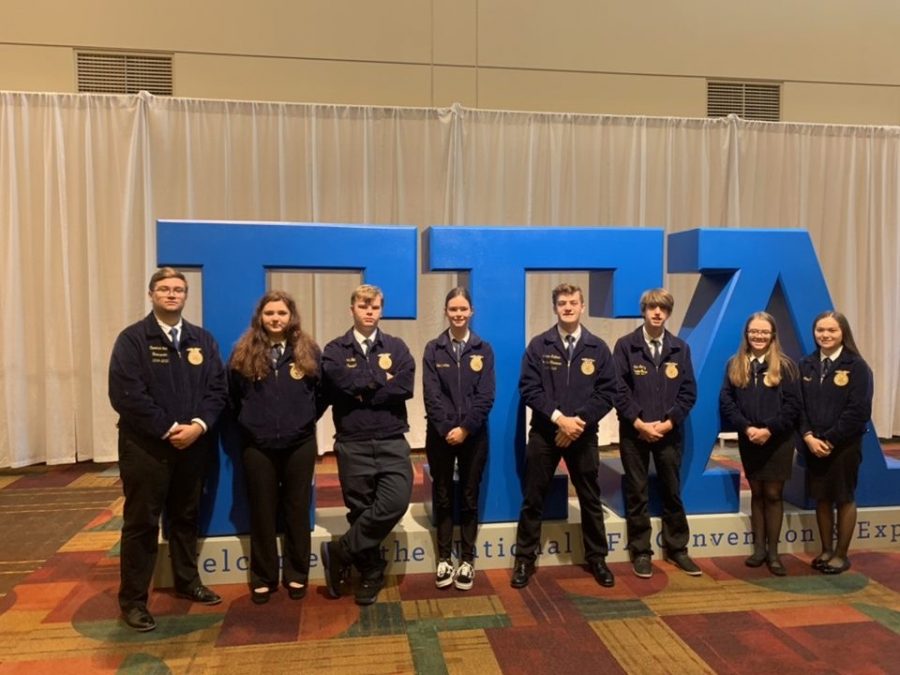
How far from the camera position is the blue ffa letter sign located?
3477mm

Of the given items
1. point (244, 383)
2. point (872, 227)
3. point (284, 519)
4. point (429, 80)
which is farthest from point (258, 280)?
point (872, 227)

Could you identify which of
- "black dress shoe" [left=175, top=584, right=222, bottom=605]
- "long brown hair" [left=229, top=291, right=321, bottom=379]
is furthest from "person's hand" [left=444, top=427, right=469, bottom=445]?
"black dress shoe" [left=175, top=584, right=222, bottom=605]

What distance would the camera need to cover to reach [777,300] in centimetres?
405

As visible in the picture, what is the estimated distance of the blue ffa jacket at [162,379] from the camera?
9.37 feet

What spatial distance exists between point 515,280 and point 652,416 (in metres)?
0.98

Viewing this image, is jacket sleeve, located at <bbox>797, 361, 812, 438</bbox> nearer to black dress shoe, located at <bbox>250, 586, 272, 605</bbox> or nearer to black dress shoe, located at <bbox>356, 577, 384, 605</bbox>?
black dress shoe, located at <bbox>356, 577, 384, 605</bbox>

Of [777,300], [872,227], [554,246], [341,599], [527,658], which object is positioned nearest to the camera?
[527,658]

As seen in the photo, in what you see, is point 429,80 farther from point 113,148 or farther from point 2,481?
point 2,481

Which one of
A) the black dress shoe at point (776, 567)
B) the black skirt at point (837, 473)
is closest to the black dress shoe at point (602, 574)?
the black dress shoe at point (776, 567)

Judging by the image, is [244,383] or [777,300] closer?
[244,383]

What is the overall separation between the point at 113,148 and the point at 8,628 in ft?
12.5

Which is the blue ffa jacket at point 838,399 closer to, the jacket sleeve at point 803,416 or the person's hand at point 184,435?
the jacket sleeve at point 803,416

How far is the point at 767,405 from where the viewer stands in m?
3.54

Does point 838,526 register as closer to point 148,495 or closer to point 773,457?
point 773,457
